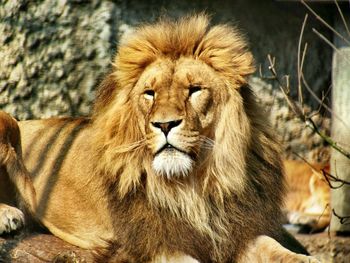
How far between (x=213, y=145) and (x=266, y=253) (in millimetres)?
703

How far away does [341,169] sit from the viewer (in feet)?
24.3

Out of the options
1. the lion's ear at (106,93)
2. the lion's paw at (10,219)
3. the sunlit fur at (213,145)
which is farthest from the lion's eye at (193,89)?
the lion's paw at (10,219)

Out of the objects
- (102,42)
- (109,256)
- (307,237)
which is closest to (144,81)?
(109,256)

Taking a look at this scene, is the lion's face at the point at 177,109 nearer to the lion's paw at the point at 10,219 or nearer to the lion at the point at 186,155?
the lion at the point at 186,155

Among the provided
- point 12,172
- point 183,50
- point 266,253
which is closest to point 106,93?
point 183,50

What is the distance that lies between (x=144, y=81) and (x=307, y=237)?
140 inches

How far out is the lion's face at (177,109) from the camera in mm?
4828

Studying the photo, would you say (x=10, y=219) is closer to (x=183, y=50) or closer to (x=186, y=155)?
(x=186, y=155)

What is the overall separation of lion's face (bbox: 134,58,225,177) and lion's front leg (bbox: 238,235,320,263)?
2.21ft

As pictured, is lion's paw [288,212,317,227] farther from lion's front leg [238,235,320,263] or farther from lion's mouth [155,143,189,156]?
lion's mouth [155,143,189,156]

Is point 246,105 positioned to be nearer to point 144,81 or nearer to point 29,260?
point 144,81

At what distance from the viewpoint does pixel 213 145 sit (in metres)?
5.10

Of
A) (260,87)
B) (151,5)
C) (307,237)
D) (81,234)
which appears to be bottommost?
(307,237)

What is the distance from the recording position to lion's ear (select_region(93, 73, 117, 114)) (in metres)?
5.46
